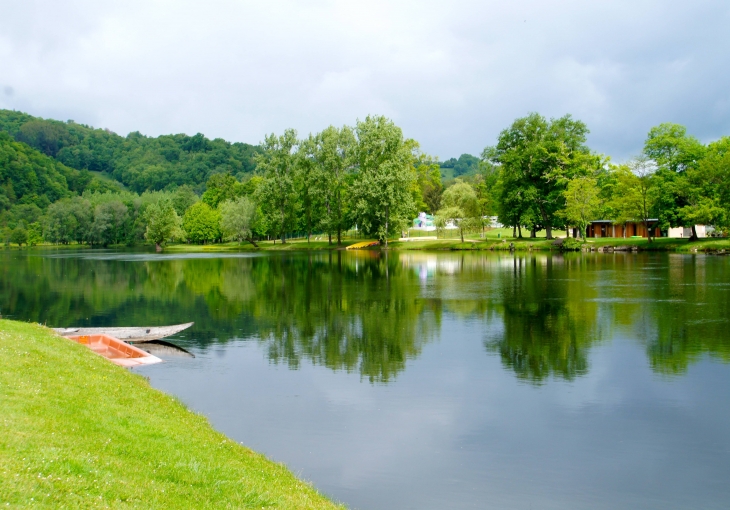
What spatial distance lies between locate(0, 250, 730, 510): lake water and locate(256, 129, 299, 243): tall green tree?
2433 inches

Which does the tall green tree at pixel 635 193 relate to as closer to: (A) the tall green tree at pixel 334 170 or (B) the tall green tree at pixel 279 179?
(A) the tall green tree at pixel 334 170

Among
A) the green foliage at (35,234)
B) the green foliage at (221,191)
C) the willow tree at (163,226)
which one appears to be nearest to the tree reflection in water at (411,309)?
the willow tree at (163,226)

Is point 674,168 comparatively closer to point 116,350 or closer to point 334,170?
point 334,170

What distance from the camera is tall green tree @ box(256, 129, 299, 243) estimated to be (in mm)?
96688

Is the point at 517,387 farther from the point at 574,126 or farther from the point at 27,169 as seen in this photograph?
the point at 27,169

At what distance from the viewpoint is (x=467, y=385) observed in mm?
16203

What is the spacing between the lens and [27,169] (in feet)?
566

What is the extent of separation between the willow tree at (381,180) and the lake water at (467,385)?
50.0 m

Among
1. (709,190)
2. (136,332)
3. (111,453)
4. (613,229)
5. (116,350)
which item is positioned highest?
(709,190)

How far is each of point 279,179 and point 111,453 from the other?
297 feet

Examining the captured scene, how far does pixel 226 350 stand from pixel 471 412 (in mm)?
10303

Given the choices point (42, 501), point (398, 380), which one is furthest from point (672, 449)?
point (42, 501)

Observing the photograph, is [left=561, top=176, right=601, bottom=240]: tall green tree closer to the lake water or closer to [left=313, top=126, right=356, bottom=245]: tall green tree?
[left=313, top=126, right=356, bottom=245]: tall green tree

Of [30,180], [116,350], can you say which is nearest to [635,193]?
[116,350]
